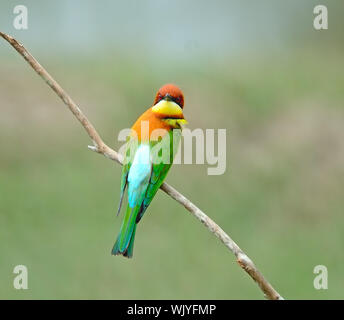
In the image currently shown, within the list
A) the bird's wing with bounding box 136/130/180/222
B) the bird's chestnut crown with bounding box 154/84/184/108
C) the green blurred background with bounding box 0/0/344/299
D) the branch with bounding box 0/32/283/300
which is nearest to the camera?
the branch with bounding box 0/32/283/300

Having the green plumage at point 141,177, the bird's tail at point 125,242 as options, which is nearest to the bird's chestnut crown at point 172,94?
the green plumage at point 141,177

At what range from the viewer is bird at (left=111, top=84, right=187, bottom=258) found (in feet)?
8.84

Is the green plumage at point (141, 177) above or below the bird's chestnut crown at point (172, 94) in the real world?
below

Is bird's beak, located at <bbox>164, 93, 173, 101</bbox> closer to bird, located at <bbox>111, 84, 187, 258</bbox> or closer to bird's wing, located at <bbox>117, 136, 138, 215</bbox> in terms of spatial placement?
bird, located at <bbox>111, 84, 187, 258</bbox>

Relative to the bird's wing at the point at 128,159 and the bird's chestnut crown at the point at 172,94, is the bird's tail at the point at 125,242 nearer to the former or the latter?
the bird's wing at the point at 128,159

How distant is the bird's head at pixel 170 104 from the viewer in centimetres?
261

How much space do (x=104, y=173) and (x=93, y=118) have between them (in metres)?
0.71

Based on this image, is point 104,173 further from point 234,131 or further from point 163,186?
point 163,186

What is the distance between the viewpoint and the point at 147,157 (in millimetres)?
2721

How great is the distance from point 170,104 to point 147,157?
20 cm

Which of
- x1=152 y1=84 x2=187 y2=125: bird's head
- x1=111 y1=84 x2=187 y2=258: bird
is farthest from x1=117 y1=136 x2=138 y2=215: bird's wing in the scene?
x1=152 y1=84 x2=187 y2=125: bird's head

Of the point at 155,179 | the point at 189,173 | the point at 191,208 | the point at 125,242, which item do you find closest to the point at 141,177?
the point at 155,179

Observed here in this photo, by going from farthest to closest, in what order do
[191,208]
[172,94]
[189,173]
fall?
[189,173] < [172,94] < [191,208]

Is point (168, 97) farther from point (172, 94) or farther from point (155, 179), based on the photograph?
point (155, 179)
